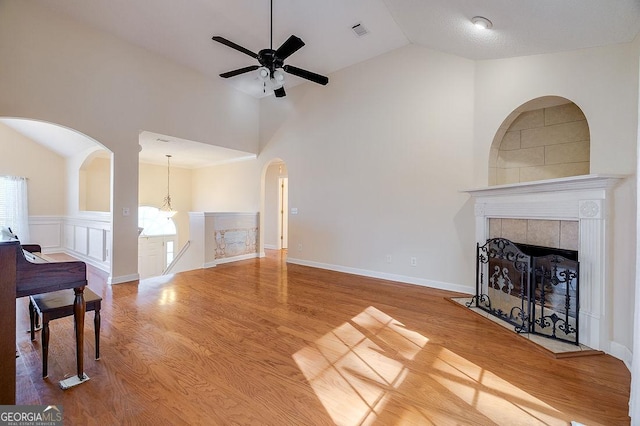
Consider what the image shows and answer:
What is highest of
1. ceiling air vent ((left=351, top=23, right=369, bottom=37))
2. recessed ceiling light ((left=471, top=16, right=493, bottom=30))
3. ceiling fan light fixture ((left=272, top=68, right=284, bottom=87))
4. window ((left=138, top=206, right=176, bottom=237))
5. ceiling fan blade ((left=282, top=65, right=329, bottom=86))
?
ceiling air vent ((left=351, top=23, right=369, bottom=37))

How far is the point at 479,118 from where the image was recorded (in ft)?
11.9

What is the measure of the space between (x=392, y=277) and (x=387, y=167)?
6.05 feet

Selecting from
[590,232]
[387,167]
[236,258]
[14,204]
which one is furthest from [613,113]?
[14,204]

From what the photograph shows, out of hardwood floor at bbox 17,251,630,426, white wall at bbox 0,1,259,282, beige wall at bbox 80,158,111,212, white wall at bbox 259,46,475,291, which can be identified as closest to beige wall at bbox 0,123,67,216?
beige wall at bbox 80,158,111,212

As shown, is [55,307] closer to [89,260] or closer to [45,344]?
[45,344]

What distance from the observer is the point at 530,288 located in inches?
106

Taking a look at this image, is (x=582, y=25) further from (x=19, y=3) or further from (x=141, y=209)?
(x=141, y=209)

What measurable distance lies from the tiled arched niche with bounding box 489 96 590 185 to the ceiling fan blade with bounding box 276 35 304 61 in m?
2.68

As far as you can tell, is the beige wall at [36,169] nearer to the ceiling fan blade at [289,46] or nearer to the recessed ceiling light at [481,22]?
the ceiling fan blade at [289,46]

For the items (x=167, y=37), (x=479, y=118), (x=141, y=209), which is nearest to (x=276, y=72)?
(x=167, y=37)

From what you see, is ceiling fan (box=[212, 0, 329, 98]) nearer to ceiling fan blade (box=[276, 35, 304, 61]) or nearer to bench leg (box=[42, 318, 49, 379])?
ceiling fan blade (box=[276, 35, 304, 61])

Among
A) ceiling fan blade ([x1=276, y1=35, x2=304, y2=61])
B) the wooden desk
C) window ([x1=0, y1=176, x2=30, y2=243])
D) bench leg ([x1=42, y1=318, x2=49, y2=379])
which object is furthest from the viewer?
window ([x1=0, y1=176, x2=30, y2=243])

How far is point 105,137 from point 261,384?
4345 mm

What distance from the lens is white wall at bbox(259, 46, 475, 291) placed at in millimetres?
3896
